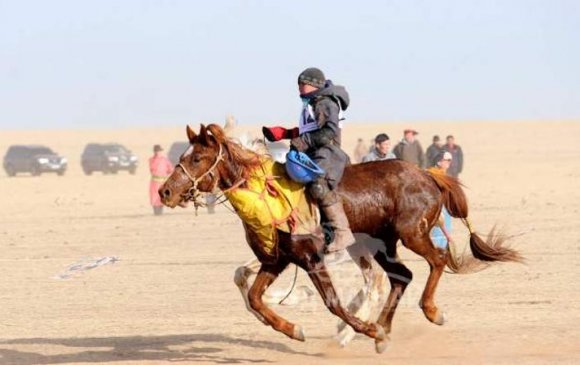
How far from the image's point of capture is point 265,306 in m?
9.84

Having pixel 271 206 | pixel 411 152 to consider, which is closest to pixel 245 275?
pixel 271 206

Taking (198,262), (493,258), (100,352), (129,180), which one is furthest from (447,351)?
(129,180)

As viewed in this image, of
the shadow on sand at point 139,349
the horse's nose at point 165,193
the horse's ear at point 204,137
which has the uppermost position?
the horse's ear at point 204,137

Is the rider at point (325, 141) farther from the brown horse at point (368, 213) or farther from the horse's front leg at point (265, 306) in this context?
the horse's front leg at point (265, 306)

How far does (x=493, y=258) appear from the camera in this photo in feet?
36.6

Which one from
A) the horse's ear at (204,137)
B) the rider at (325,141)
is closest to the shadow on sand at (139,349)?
the rider at (325,141)

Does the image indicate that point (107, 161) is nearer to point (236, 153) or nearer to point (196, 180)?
point (236, 153)

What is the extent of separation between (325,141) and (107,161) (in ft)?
172

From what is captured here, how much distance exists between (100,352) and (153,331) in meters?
1.13

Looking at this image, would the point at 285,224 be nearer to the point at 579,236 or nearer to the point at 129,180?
the point at 579,236

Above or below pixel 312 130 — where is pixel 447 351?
below

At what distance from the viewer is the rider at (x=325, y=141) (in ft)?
32.2

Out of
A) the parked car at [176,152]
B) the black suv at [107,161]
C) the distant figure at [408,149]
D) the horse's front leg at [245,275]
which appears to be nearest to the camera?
the horse's front leg at [245,275]

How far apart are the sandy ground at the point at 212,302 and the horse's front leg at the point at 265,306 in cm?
40
